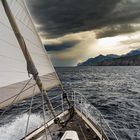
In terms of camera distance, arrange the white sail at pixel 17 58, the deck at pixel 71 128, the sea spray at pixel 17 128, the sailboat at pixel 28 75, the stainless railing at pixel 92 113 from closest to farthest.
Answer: the sailboat at pixel 28 75, the white sail at pixel 17 58, the deck at pixel 71 128, the stainless railing at pixel 92 113, the sea spray at pixel 17 128

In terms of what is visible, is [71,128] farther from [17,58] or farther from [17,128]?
[17,128]

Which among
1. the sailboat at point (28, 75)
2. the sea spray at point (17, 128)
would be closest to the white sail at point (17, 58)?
the sailboat at point (28, 75)

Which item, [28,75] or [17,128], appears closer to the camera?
[28,75]

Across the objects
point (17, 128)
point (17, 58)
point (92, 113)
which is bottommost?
point (92, 113)

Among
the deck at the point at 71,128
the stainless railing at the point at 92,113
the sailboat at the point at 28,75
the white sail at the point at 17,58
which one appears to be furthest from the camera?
the stainless railing at the point at 92,113

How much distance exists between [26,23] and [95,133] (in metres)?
4.53

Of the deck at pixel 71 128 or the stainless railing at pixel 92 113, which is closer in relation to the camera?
the deck at pixel 71 128

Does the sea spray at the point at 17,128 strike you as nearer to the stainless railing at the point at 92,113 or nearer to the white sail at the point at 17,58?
the stainless railing at the point at 92,113

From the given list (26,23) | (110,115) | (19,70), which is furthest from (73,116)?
(110,115)

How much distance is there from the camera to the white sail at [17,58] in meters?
7.19

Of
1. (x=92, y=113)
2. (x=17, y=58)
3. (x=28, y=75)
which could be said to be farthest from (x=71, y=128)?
(x=92, y=113)

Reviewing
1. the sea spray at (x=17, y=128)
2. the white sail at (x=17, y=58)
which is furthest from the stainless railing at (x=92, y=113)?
the sea spray at (x=17, y=128)

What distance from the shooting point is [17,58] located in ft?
25.8

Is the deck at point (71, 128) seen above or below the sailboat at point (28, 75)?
below
